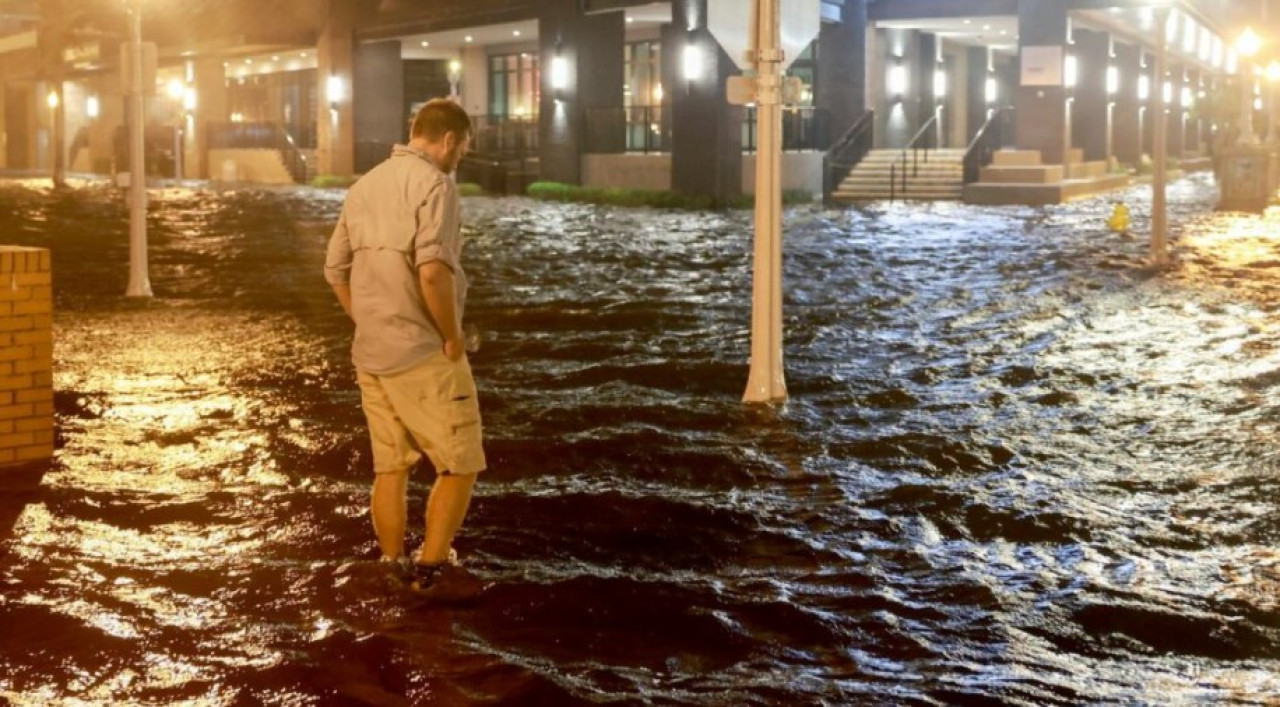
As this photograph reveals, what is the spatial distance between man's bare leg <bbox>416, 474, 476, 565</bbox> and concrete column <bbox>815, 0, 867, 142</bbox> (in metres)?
39.0

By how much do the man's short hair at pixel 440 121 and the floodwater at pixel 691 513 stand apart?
1.84 m

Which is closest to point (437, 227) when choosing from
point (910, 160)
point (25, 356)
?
point (25, 356)

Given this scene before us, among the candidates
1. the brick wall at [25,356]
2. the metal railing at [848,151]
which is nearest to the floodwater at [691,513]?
the brick wall at [25,356]

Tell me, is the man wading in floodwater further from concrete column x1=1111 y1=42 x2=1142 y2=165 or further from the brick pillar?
the brick pillar

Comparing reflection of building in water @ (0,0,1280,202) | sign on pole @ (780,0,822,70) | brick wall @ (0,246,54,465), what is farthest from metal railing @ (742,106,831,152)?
brick wall @ (0,246,54,465)

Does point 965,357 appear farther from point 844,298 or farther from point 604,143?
point 604,143

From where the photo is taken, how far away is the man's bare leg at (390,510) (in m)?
6.44

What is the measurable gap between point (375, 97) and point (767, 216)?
4418 cm

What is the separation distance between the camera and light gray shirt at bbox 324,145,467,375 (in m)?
5.96

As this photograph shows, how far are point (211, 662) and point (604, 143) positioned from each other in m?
38.3

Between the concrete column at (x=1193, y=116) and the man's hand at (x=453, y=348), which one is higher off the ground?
the concrete column at (x=1193, y=116)

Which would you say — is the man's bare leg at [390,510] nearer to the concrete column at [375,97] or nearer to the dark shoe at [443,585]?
the dark shoe at [443,585]

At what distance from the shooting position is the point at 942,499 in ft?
26.2

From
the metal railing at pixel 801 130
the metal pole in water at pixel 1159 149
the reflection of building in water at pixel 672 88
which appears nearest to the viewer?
the metal pole in water at pixel 1159 149
